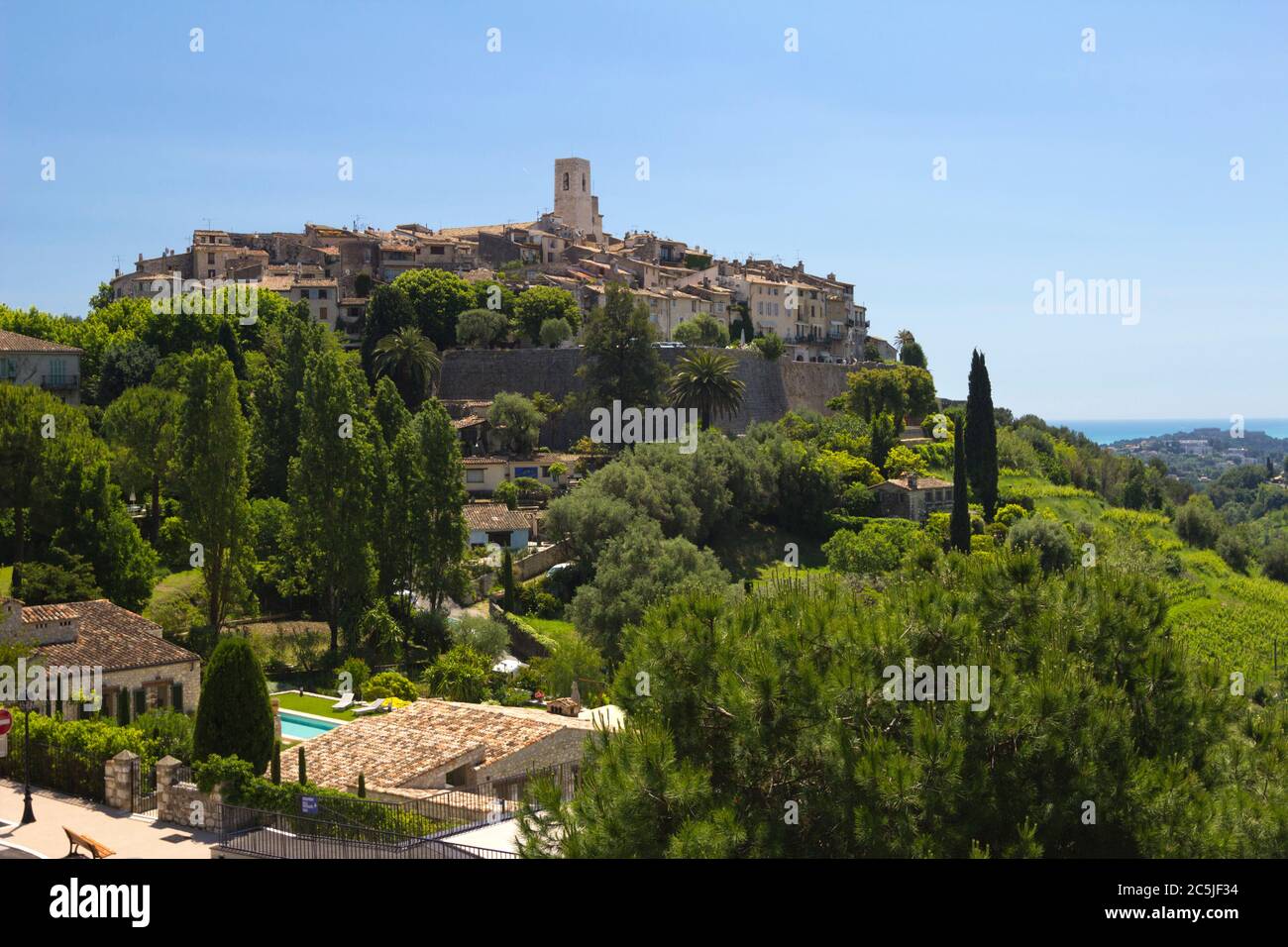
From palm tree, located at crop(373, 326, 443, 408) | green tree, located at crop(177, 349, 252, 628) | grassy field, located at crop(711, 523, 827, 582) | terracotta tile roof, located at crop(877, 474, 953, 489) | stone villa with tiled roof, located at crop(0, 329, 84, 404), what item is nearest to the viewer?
green tree, located at crop(177, 349, 252, 628)

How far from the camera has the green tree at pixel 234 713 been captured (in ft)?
66.2

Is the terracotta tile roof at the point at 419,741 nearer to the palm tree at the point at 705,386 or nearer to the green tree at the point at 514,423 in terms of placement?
the green tree at the point at 514,423

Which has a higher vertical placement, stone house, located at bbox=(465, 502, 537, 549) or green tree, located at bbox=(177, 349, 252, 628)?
green tree, located at bbox=(177, 349, 252, 628)

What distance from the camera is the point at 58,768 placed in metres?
20.3

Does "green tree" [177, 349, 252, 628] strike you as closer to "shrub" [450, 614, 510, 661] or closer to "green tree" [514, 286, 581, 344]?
"shrub" [450, 614, 510, 661]

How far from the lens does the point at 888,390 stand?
69250mm

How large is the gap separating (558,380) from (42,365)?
2437cm

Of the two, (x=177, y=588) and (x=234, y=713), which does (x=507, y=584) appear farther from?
(x=234, y=713)

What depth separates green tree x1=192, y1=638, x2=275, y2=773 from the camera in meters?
20.2

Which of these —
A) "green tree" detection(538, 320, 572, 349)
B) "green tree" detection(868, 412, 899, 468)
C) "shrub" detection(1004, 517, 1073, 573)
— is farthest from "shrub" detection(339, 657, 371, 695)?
"green tree" detection(538, 320, 572, 349)

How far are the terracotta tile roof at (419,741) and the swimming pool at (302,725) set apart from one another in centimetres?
226

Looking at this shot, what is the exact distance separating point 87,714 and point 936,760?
17.1m

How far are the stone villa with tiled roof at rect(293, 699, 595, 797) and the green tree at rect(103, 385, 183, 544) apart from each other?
770 inches
